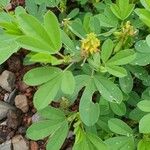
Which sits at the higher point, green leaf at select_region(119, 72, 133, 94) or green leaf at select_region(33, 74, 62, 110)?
green leaf at select_region(33, 74, 62, 110)

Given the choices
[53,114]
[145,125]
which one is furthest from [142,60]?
[53,114]

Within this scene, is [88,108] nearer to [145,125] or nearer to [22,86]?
[145,125]

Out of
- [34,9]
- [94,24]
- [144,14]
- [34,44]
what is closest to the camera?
[34,44]

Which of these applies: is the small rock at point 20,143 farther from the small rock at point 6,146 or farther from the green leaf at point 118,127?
the green leaf at point 118,127

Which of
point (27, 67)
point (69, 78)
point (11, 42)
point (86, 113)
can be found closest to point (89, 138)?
point (86, 113)

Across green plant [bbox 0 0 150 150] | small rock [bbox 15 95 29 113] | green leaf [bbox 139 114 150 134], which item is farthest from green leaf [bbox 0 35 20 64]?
small rock [bbox 15 95 29 113]

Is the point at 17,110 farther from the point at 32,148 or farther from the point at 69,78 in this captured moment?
the point at 69,78

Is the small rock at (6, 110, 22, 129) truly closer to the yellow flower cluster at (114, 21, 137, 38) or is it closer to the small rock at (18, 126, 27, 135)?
the small rock at (18, 126, 27, 135)
